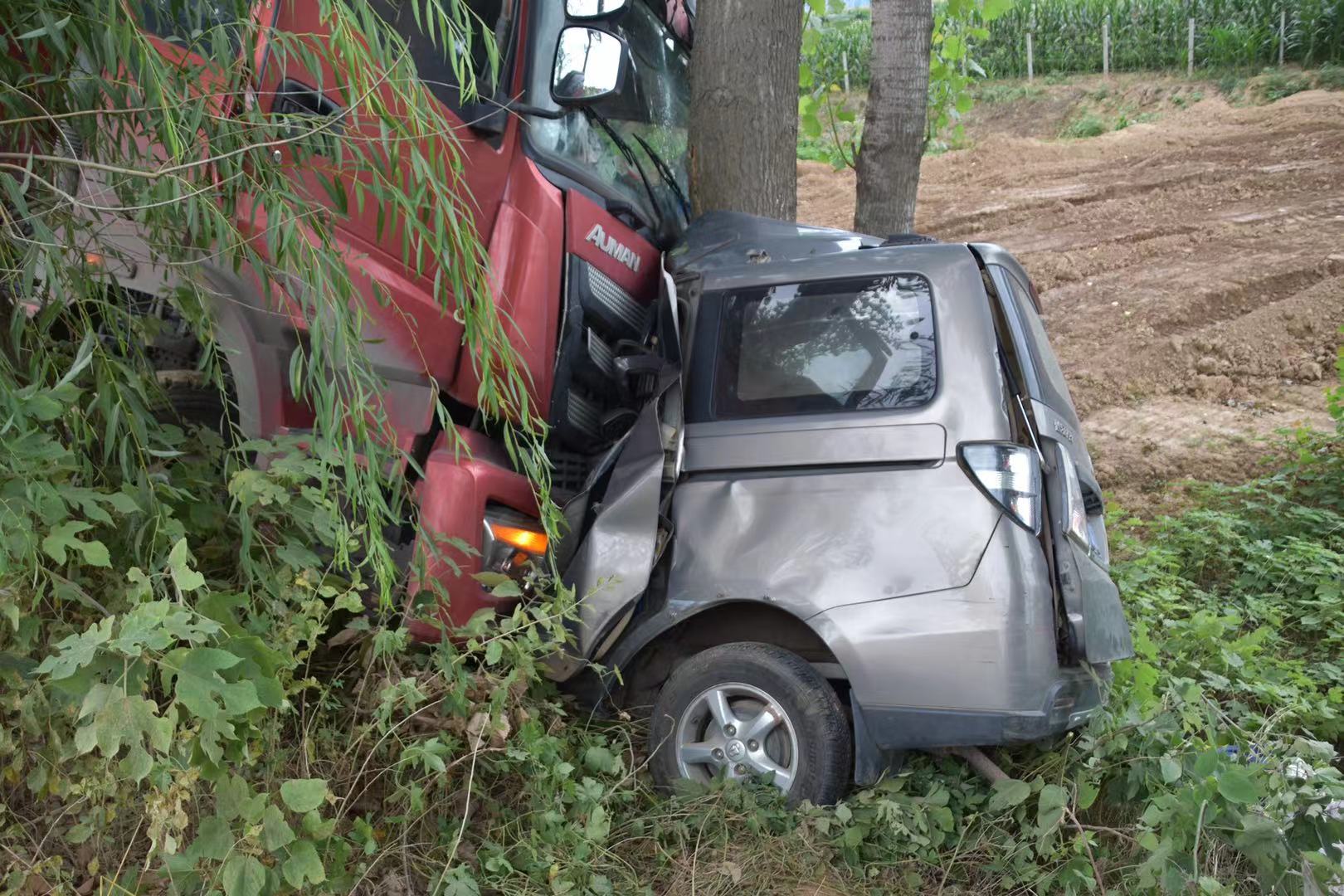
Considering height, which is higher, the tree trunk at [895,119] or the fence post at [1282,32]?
the fence post at [1282,32]

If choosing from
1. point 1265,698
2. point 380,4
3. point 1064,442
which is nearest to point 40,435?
point 380,4

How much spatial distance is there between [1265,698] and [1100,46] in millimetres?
27415

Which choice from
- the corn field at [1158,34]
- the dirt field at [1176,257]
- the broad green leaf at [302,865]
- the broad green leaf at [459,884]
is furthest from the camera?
the corn field at [1158,34]

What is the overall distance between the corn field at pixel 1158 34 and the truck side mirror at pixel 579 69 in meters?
20.7

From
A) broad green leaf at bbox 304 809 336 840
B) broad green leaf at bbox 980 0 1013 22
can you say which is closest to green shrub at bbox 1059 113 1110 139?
broad green leaf at bbox 980 0 1013 22

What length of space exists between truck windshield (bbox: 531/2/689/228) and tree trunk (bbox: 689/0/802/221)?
0.43 feet

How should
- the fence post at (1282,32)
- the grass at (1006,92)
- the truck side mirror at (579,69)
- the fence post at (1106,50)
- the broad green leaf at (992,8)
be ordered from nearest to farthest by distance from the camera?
1. the truck side mirror at (579,69)
2. the broad green leaf at (992,8)
3. the fence post at (1282,32)
4. the fence post at (1106,50)
5. the grass at (1006,92)

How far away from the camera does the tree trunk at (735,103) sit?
5484 millimetres

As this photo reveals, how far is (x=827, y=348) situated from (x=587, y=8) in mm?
1590

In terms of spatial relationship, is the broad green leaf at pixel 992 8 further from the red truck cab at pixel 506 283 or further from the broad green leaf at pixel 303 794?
the broad green leaf at pixel 303 794

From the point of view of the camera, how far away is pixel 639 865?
360 cm

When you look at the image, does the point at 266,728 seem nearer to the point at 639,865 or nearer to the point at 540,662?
the point at 540,662

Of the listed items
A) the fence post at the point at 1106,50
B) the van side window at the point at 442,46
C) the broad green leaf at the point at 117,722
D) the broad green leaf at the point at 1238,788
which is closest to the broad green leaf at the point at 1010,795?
the broad green leaf at the point at 1238,788

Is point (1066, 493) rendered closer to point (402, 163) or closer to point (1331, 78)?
point (402, 163)
